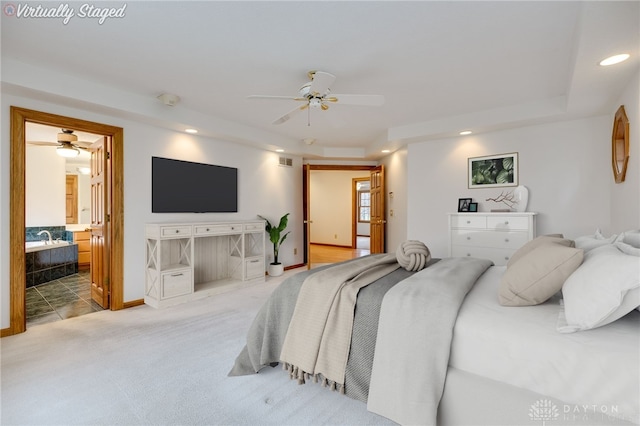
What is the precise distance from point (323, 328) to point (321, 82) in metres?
1.84

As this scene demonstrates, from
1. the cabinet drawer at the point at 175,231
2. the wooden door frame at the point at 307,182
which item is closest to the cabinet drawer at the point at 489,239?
the wooden door frame at the point at 307,182

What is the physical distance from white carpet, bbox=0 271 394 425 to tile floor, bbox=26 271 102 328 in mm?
338

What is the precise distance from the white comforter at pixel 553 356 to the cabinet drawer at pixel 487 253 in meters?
2.42

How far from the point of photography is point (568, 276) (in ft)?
4.55

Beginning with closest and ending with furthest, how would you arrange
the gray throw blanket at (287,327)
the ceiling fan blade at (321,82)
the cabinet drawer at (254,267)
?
1. the gray throw blanket at (287,327)
2. the ceiling fan blade at (321,82)
3. the cabinet drawer at (254,267)

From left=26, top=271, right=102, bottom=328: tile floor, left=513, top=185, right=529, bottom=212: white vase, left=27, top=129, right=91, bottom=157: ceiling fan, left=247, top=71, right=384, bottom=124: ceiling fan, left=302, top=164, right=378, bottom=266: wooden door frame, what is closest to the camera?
left=247, top=71, right=384, bottom=124: ceiling fan

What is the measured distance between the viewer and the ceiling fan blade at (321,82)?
2.31 metres

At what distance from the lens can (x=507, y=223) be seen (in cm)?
362

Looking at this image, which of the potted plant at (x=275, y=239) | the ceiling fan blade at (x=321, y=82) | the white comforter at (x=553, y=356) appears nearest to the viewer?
the white comforter at (x=553, y=356)

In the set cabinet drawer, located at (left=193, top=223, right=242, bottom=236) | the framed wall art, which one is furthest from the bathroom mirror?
cabinet drawer, located at (left=193, top=223, right=242, bottom=236)

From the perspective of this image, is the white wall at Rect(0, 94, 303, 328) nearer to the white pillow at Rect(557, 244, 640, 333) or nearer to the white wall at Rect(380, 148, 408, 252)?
the white wall at Rect(380, 148, 408, 252)

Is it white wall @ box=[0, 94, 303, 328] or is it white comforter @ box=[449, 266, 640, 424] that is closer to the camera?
white comforter @ box=[449, 266, 640, 424]

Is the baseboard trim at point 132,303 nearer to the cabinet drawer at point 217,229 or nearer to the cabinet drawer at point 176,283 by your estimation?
the cabinet drawer at point 176,283

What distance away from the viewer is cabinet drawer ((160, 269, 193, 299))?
3455 millimetres
